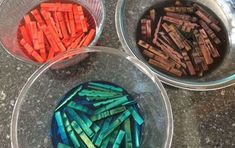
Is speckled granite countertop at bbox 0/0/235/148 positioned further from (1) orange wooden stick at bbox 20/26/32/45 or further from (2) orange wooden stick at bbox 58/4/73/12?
(2) orange wooden stick at bbox 58/4/73/12

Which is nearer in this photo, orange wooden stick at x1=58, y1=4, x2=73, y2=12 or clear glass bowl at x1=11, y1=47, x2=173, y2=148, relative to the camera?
clear glass bowl at x1=11, y1=47, x2=173, y2=148

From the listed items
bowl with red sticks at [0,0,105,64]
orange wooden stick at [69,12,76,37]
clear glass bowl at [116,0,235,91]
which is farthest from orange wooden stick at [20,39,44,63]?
clear glass bowl at [116,0,235,91]

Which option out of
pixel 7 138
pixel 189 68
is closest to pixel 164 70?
pixel 189 68

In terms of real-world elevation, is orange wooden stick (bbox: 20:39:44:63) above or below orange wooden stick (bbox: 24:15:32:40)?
below

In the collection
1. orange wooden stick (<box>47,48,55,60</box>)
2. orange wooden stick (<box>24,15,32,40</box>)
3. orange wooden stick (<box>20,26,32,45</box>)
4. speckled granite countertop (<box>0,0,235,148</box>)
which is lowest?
speckled granite countertop (<box>0,0,235,148</box>)

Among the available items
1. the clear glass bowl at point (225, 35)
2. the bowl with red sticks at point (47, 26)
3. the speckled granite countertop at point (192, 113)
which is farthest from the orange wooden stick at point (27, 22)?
the clear glass bowl at point (225, 35)
